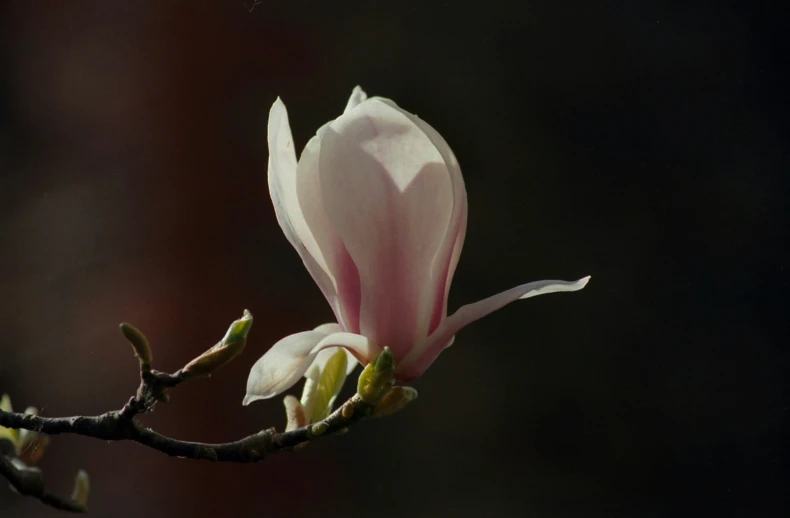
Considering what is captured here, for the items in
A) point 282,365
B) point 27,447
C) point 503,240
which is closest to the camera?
point 282,365

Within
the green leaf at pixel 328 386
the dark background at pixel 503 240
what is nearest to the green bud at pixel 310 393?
the green leaf at pixel 328 386

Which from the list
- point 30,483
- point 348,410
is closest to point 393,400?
point 348,410

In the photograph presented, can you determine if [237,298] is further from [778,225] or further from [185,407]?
[778,225]

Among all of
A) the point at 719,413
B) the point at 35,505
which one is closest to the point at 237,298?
the point at 35,505

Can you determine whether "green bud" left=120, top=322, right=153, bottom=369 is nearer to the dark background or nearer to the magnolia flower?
the magnolia flower

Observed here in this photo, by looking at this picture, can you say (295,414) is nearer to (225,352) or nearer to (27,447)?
(225,352)

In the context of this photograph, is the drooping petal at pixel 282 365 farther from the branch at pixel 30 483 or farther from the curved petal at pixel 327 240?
the branch at pixel 30 483

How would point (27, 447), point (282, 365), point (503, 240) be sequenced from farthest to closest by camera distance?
point (503, 240) → point (27, 447) → point (282, 365)

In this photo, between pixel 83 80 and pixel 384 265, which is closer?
pixel 384 265
